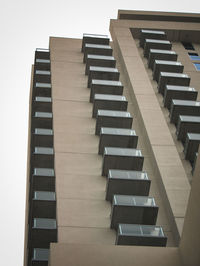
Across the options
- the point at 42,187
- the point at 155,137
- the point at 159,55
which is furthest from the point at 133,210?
the point at 159,55

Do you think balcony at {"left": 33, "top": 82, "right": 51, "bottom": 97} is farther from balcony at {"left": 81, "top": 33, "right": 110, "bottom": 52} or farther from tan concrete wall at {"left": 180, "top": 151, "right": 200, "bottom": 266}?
tan concrete wall at {"left": 180, "top": 151, "right": 200, "bottom": 266}

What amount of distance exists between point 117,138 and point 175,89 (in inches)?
327

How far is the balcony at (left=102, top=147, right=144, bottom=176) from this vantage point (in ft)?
115

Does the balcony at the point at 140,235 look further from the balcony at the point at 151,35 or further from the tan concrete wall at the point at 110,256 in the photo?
the balcony at the point at 151,35

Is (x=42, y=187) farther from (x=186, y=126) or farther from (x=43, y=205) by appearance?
(x=186, y=126)

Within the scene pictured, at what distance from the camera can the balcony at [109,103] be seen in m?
41.8

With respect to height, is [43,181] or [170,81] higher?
[170,81]

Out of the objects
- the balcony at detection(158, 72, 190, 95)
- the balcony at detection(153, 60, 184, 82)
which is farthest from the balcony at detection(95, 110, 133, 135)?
the balcony at detection(153, 60, 184, 82)

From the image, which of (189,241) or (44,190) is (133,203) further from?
(44,190)

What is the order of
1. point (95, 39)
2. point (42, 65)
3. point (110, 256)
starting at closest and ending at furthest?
point (110, 256), point (95, 39), point (42, 65)

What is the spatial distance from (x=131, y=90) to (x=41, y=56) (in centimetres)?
1432

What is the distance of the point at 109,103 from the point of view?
139 feet

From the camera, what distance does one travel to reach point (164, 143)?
3778cm

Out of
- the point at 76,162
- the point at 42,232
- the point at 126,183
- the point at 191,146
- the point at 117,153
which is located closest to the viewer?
the point at 126,183
